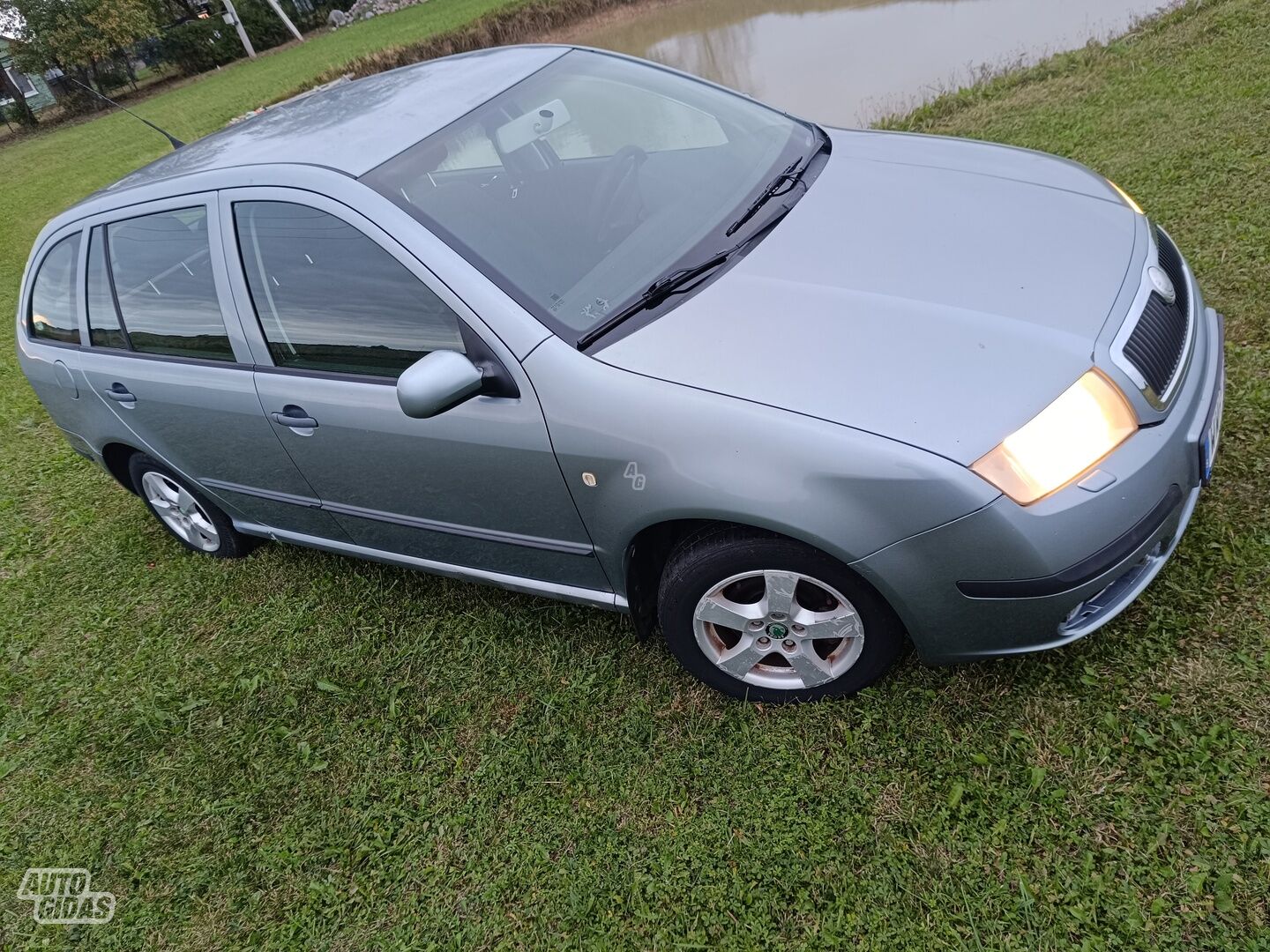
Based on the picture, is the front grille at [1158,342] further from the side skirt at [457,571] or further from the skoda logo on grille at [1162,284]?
the side skirt at [457,571]

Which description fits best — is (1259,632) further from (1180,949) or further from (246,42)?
(246,42)

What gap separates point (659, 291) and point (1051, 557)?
117 cm

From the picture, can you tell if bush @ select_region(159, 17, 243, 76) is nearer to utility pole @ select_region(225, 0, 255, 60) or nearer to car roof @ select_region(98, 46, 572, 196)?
utility pole @ select_region(225, 0, 255, 60)

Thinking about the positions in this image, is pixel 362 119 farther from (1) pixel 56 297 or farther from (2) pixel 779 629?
(2) pixel 779 629

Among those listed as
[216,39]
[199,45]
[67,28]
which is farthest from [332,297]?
[216,39]

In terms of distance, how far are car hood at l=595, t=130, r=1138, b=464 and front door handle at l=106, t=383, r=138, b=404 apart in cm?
221

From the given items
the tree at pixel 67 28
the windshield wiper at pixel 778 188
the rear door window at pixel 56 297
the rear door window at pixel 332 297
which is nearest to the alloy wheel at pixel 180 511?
the rear door window at pixel 56 297

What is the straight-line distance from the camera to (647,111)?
2908mm

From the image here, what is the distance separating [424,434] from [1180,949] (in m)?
2.21

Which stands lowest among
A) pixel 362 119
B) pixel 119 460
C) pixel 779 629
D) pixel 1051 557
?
pixel 779 629

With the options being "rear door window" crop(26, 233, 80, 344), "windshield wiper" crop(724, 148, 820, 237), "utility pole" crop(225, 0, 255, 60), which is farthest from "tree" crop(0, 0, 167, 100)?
"windshield wiper" crop(724, 148, 820, 237)

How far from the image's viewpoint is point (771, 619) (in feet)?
7.23

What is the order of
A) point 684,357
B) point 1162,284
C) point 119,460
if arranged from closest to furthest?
point 684,357, point 1162,284, point 119,460

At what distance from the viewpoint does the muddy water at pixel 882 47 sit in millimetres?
7762
